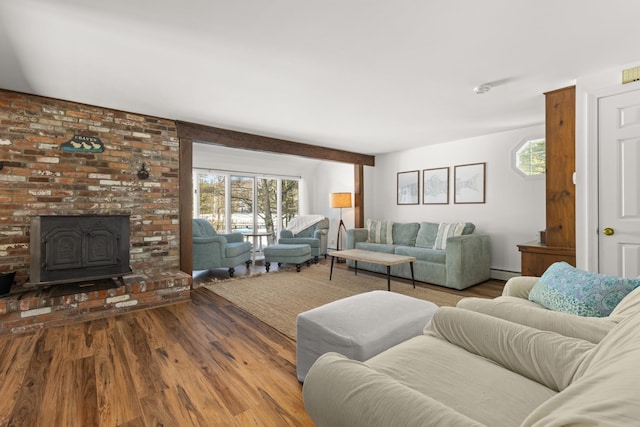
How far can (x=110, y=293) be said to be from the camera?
3021 mm

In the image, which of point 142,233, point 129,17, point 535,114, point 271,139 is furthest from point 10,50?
point 535,114

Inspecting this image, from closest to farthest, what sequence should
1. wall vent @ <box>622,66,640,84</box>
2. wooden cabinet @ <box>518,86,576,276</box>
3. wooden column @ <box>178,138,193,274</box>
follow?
wall vent @ <box>622,66,640,84</box>, wooden cabinet @ <box>518,86,576,276</box>, wooden column @ <box>178,138,193,274</box>

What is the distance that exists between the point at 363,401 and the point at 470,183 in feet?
15.5

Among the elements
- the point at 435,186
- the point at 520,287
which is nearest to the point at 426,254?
the point at 435,186

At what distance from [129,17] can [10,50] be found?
1.11 meters

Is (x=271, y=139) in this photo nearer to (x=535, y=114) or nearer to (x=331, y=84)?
(x=331, y=84)

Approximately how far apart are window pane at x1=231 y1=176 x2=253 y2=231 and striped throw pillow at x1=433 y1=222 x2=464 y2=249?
12.5ft

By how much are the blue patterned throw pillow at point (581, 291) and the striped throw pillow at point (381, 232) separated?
11.9 feet

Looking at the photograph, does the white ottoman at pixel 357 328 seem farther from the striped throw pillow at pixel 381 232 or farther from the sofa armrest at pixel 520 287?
the striped throw pillow at pixel 381 232

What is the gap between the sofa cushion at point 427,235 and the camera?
490 cm

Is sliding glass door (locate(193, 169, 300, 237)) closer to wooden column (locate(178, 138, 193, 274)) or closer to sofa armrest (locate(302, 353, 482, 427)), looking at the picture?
wooden column (locate(178, 138, 193, 274))

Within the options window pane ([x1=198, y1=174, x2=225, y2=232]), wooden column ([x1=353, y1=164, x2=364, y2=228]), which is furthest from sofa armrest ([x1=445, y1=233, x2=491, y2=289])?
window pane ([x1=198, y1=174, x2=225, y2=232])

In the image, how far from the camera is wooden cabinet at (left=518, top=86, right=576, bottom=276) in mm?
2789

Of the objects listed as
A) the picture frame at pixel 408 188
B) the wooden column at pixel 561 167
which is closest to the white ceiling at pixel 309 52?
the wooden column at pixel 561 167
